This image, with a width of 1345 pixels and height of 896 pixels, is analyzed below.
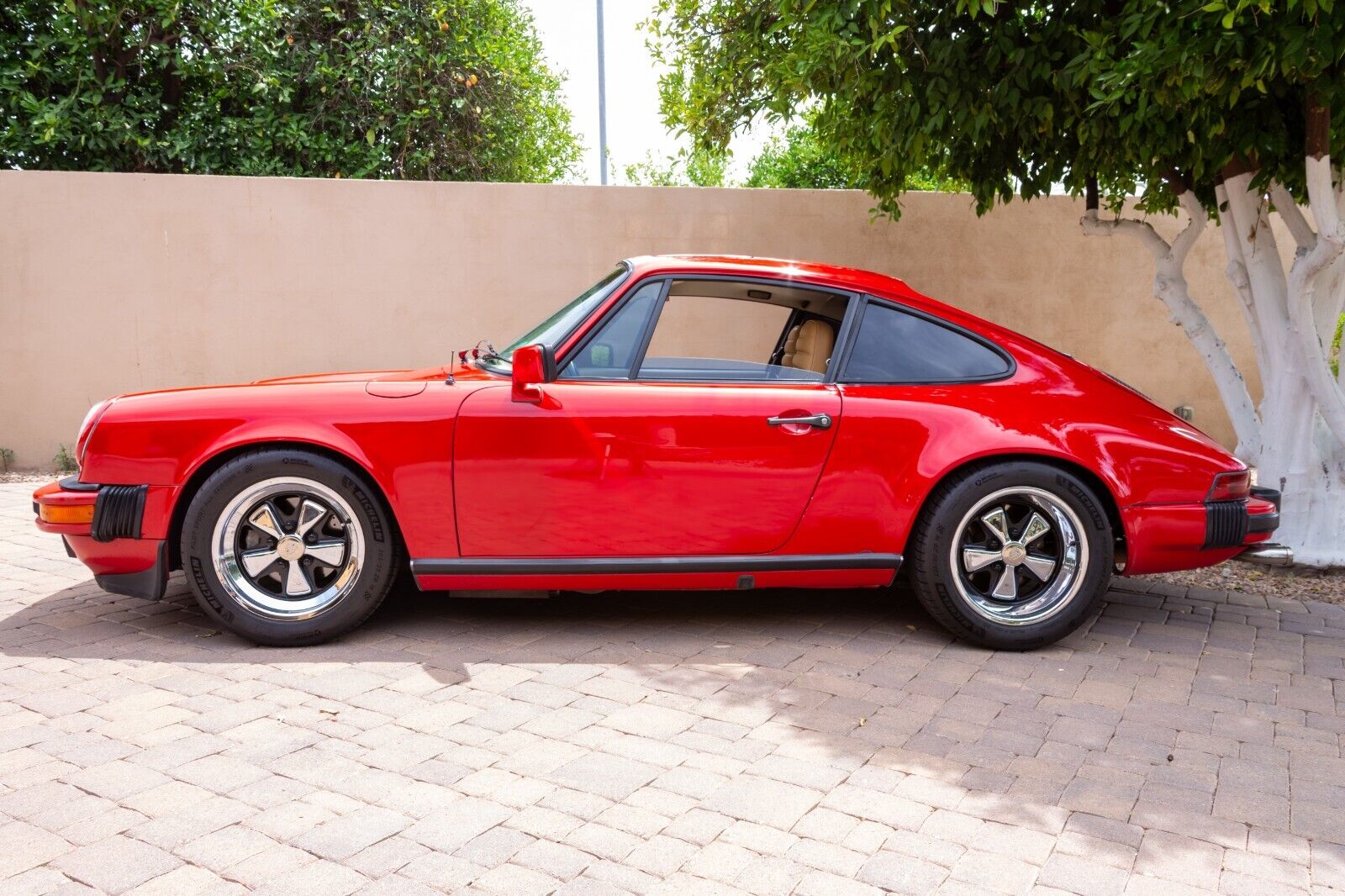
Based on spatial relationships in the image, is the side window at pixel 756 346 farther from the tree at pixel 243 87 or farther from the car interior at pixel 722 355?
the tree at pixel 243 87

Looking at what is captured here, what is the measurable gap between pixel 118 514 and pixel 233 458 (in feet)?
1.53

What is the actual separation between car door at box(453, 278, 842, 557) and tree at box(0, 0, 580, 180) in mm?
8530

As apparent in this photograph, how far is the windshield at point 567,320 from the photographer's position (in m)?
4.18

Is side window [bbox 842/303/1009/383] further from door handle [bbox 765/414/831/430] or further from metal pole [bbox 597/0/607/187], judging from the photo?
metal pole [bbox 597/0/607/187]

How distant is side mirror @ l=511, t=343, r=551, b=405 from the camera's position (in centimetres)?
395

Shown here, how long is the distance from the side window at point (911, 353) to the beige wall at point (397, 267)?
14.6 ft

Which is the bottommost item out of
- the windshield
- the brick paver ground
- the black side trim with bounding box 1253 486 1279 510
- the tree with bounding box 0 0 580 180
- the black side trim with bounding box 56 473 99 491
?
the brick paver ground

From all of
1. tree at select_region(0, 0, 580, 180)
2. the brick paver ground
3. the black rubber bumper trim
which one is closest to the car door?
the brick paver ground

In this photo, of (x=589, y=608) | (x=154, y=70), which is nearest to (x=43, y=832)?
(x=589, y=608)

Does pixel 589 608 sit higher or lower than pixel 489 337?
lower

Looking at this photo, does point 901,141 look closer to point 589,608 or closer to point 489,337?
point 589,608

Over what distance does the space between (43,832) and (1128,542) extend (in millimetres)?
3809

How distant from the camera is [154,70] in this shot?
1116 centimetres

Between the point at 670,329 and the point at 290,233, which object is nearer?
the point at 670,329
